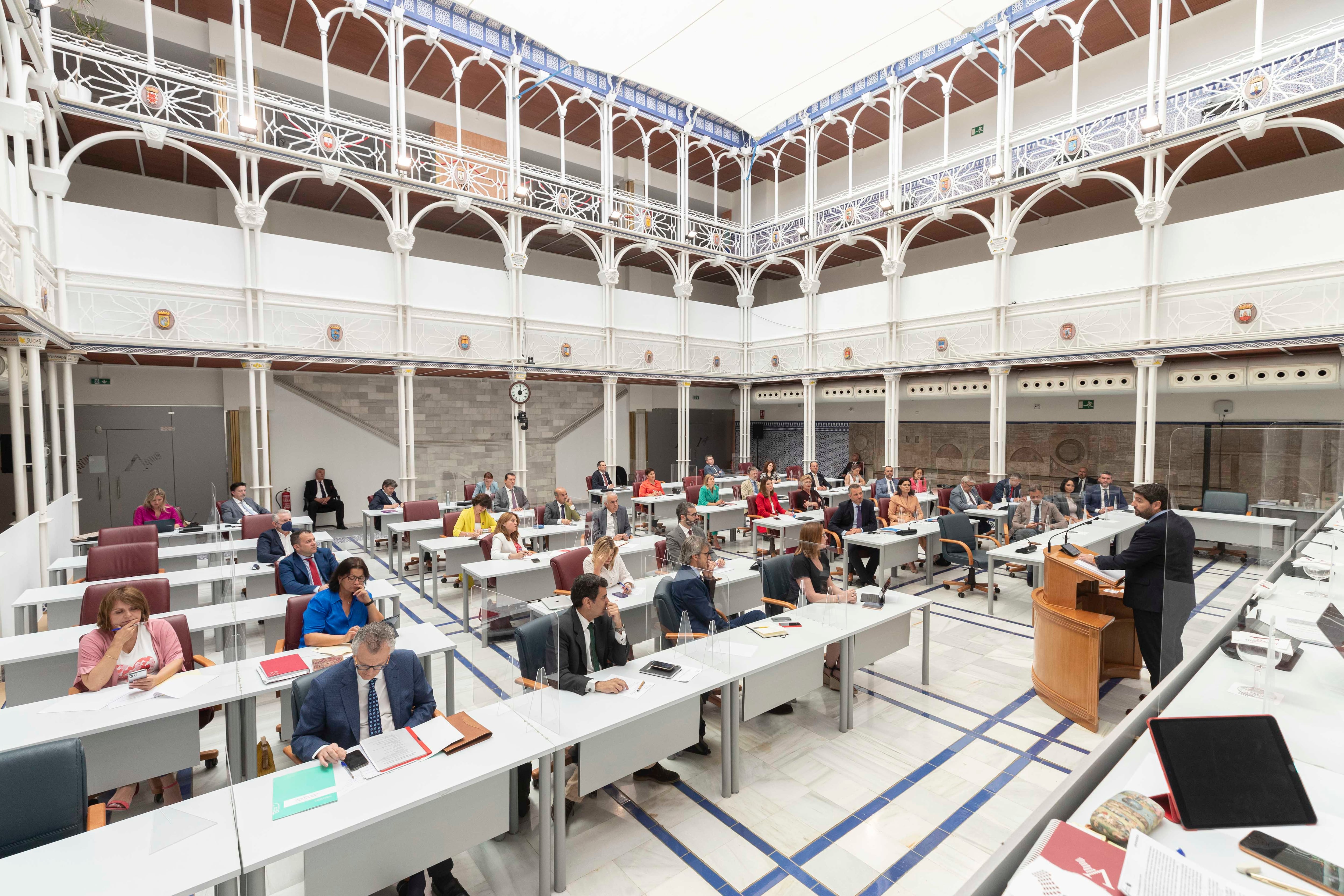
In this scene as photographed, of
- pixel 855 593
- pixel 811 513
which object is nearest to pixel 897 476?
pixel 811 513

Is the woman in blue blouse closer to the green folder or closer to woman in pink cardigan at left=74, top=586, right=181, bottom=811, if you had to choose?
woman in pink cardigan at left=74, top=586, right=181, bottom=811

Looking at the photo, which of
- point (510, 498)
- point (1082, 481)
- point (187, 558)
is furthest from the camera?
point (1082, 481)

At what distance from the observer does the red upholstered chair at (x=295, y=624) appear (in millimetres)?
4500

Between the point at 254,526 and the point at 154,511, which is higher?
the point at 154,511

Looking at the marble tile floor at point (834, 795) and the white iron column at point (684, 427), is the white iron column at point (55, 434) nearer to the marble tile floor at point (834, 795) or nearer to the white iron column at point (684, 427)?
the marble tile floor at point (834, 795)

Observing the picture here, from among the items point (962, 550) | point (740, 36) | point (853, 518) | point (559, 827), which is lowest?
point (559, 827)

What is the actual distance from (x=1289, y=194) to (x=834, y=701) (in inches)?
524

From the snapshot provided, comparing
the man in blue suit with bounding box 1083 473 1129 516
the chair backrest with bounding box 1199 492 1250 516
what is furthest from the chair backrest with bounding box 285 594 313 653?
the man in blue suit with bounding box 1083 473 1129 516

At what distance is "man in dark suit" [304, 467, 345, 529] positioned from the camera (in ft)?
42.2

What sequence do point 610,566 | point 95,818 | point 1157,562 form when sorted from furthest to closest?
point 610,566
point 1157,562
point 95,818

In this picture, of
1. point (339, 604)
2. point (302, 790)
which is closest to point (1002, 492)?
point (339, 604)

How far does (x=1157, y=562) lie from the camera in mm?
4637

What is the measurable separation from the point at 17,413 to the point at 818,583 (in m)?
8.99

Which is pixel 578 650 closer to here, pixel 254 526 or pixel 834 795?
pixel 834 795
